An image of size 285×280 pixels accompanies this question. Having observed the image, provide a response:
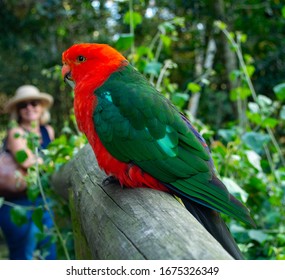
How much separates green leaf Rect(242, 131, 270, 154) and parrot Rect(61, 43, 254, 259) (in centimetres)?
73

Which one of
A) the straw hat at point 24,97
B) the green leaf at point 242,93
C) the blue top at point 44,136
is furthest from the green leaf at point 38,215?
the straw hat at point 24,97

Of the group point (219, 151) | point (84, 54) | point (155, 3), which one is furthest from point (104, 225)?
point (155, 3)

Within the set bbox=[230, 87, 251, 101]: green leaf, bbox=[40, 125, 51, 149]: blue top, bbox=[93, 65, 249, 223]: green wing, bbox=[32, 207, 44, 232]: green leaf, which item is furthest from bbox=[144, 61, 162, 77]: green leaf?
bbox=[40, 125, 51, 149]: blue top

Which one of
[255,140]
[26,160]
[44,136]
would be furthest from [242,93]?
[44,136]

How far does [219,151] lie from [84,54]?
2.70ft

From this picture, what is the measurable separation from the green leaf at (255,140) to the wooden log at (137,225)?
849 millimetres

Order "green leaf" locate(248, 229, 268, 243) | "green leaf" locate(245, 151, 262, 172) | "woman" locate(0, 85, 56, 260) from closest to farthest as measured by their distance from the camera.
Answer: "green leaf" locate(248, 229, 268, 243) → "green leaf" locate(245, 151, 262, 172) → "woman" locate(0, 85, 56, 260)

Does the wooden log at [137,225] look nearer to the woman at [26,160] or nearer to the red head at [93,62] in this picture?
the red head at [93,62]

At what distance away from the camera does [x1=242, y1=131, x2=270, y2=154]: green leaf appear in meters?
2.16

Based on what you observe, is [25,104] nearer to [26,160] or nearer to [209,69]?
[26,160]

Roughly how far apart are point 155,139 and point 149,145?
1.1 inches

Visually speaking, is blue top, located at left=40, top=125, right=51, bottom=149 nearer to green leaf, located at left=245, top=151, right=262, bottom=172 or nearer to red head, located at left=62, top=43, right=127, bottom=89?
red head, located at left=62, top=43, right=127, bottom=89
